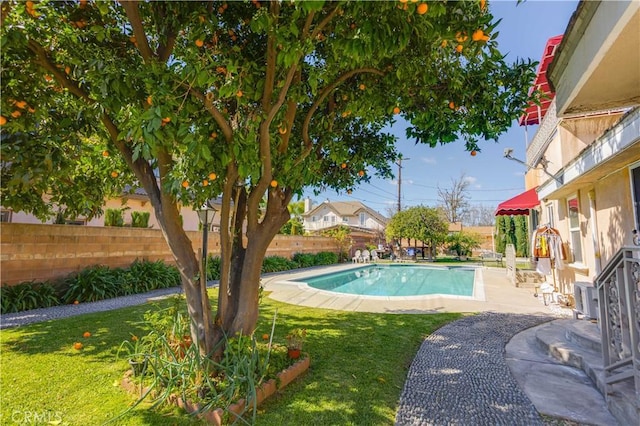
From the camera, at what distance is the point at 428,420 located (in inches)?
144

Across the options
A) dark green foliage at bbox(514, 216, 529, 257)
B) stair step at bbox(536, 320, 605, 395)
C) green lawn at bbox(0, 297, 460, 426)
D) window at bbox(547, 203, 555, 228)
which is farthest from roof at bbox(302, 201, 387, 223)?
stair step at bbox(536, 320, 605, 395)

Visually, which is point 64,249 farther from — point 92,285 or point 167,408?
point 167,408

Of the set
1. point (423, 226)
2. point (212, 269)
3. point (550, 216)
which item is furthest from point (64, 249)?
point (423, 226)

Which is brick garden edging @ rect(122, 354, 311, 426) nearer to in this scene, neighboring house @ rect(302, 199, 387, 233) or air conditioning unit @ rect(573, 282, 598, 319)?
air conditioning unit @ rect(573, 282, 598, 319)

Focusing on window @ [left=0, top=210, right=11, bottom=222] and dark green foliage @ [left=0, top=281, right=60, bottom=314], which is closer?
dark green foliage @ [left=0, top=281, right=60, bottom=314]

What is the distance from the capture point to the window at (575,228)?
9516 mm

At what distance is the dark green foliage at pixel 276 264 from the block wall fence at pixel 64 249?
5764mm

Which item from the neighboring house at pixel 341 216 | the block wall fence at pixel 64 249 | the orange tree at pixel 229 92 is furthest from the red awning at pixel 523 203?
the neighboring house at pixel 341 216

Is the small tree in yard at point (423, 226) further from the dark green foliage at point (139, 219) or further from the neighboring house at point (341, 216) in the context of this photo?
the dark green foliage at point (139, 219)

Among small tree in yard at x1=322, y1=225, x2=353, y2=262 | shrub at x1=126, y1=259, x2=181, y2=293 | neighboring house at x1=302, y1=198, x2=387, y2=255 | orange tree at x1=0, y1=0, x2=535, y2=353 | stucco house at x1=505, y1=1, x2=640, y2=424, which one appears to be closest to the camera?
stucco house at x1=505, y1=1, x2=640, y2=424

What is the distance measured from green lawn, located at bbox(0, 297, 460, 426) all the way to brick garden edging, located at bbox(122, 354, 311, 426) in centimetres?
9

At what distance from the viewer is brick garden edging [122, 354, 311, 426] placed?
348 centimetres

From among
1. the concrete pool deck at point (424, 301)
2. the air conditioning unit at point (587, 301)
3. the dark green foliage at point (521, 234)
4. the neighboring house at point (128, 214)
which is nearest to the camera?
the air conditioning unit at point (587, 301)

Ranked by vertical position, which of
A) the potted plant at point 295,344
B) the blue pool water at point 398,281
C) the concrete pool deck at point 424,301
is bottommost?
the blue pool water at point 398,281
